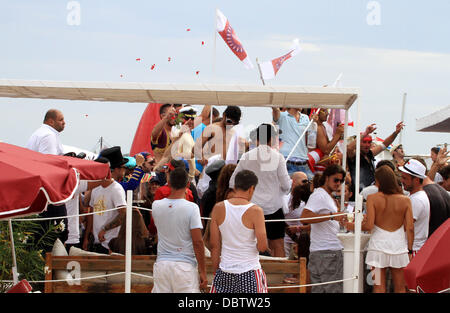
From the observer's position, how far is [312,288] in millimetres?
8766

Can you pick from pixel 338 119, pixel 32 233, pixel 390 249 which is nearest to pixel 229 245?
pixel 390 249

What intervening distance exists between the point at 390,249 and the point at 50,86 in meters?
4.57

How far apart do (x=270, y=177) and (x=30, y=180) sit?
14.0 ft

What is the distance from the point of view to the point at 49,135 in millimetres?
10391

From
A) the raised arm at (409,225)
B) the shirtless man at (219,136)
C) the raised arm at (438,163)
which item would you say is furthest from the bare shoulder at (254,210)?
the raised arm at (438,163)

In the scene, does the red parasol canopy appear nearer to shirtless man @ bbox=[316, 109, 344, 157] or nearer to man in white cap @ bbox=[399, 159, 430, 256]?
man in white cap @ bbox=[399, 159, 430, 256]

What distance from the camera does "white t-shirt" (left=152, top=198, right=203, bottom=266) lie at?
7613 mm

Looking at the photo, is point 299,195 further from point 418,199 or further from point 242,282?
point 242,282

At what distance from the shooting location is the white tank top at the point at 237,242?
7332mm

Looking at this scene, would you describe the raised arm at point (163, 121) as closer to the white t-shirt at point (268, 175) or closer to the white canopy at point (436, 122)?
the white t-shirt at point (268, 175)

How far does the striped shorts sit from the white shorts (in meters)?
0.33

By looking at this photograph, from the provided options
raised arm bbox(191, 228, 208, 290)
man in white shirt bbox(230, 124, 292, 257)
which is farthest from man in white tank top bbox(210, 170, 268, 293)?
man in white shirt bbox(230, 124, 292, 257)

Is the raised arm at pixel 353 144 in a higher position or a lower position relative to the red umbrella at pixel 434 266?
higher

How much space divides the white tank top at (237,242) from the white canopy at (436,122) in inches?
106
